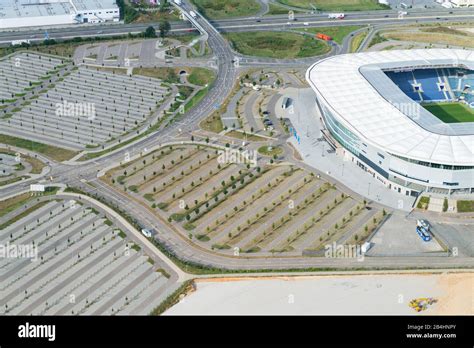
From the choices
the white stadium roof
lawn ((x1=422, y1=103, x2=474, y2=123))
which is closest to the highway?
the white stadium roof

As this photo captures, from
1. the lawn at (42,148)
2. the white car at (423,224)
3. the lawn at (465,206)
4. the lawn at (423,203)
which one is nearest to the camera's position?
the white car at (423,224)

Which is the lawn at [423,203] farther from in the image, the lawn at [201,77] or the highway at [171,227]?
the lawn at [201,77]

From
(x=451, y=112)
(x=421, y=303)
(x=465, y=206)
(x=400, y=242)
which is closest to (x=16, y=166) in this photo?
(x=400, y=242)

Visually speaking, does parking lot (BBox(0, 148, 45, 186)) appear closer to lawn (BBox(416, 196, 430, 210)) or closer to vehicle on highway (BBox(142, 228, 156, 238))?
vehicle on highway (BBox(142, 228, 156, 238))

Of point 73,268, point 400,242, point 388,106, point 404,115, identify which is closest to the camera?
point 73,268

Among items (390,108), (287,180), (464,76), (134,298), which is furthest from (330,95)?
(134,298)

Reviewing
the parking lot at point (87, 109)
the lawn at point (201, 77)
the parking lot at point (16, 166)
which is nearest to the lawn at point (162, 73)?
the parking lot at point (87, 109)

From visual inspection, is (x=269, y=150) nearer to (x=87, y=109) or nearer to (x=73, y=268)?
(x=87, y=109)
